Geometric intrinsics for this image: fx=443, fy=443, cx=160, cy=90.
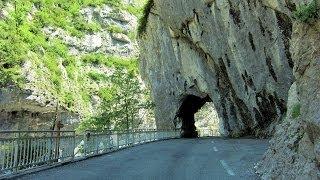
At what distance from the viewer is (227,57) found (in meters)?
34.8

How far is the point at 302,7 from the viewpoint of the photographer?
9195mm

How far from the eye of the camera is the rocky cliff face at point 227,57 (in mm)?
27547

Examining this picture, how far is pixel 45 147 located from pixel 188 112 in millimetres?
43242

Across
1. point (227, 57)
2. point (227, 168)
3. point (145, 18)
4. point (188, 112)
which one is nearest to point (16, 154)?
point (227, 168)

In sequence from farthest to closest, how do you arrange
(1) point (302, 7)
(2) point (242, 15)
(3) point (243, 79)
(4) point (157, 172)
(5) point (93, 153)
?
1. (3) point (243, 79)
2. (2) point (242, 15)
3. (5) point (93, 153)
4. (4) point (157, 172)
5. (1) point (302, 7)

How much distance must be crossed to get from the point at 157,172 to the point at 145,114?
75.5m

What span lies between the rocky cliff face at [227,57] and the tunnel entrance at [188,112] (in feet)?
3.37

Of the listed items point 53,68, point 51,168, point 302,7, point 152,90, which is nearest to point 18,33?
point 53,68

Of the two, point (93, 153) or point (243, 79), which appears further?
point (243, 79)

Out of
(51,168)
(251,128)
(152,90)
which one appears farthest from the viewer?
(152,90)

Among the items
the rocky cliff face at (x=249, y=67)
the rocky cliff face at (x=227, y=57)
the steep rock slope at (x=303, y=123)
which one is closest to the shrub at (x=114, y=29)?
the rocky cliff face at (x=249, y=67)

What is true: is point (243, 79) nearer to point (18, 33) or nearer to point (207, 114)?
point (18, 33)

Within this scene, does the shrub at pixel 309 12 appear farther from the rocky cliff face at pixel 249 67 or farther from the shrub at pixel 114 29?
the shrub at pixel 114 29

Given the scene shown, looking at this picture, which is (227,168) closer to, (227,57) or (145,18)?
(227,57)
